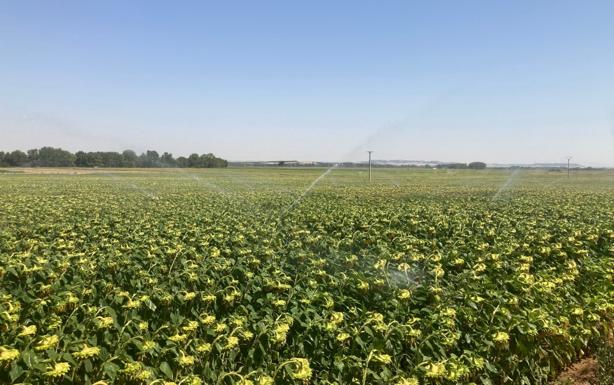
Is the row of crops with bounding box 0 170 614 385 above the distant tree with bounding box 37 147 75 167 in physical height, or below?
below

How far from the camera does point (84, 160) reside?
12762 centimetres

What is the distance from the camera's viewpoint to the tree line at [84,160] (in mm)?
122562

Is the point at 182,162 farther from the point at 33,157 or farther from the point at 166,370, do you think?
the point at 166,370

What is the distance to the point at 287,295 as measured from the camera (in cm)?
535

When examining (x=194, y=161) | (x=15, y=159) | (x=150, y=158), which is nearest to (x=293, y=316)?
(x=150, y=158)

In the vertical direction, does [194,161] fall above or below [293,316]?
above

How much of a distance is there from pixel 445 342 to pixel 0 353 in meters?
3.92

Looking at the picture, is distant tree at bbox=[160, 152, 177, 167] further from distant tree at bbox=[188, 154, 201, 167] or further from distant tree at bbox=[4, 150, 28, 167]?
distant tree at bbox=[4, 150, 28, 167]

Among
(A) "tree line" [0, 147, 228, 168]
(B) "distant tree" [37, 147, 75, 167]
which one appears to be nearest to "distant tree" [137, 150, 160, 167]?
(A) "tree line" [0, 147, 228, 168]

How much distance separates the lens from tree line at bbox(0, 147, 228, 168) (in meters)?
123

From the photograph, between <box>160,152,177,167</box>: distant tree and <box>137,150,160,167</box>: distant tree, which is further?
<box>160,152,177,167</box>: distant tree

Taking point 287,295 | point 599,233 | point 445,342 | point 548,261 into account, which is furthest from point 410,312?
point 599,233

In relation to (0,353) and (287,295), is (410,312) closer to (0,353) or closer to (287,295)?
(287,295)

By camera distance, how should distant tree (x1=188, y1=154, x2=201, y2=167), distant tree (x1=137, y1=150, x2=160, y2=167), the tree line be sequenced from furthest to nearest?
distant tree (x1=188, y1=154, x2=201, y2=167)
the tree line
distant tree (x1=137, y1=150, x2=160, y2=167)
